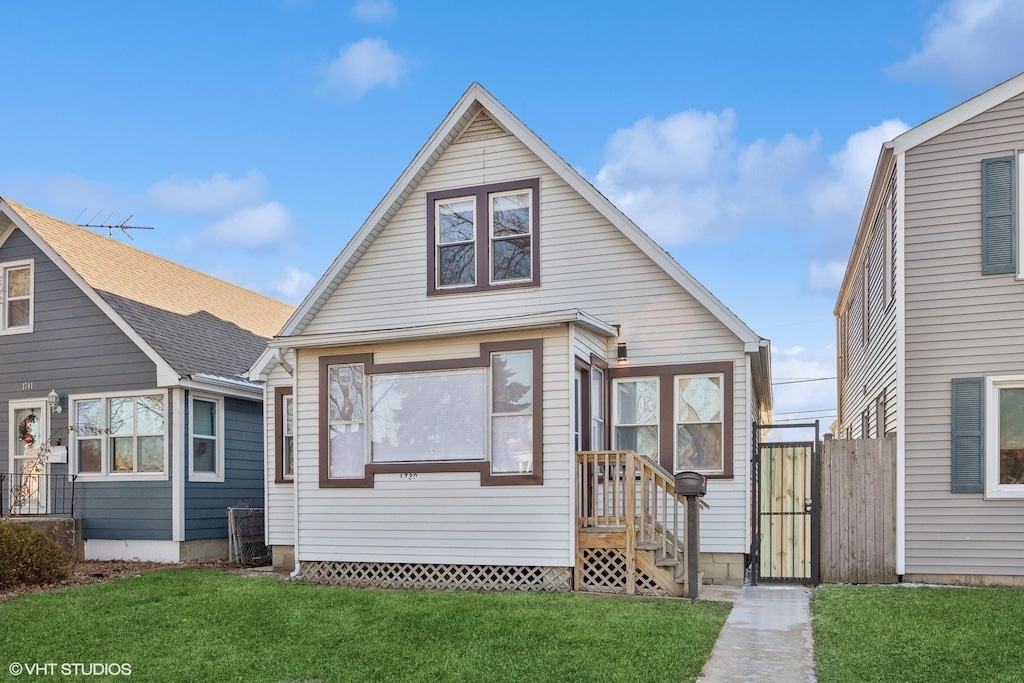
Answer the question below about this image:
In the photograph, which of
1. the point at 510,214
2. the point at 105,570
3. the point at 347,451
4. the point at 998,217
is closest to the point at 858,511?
the point at 998,217

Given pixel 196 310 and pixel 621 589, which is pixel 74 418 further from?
pixel 621 589

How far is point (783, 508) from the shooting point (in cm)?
1214

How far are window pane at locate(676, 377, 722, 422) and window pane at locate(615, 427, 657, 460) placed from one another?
49 cm

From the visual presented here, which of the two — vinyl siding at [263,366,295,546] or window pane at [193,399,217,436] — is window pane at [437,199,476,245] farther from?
window pane at [193,399,217,436]

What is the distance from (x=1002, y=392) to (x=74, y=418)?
14.5 metres

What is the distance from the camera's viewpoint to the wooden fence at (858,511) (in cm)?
1096

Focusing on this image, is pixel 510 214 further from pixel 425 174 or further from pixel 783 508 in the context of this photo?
pixel 783 508

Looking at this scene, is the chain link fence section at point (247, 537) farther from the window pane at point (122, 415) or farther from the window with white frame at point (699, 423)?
the window with white frame at point (699, 423)

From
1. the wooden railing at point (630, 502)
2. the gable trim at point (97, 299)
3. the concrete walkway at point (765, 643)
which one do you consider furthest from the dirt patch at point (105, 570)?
the concrete walkway at point (765, 643)

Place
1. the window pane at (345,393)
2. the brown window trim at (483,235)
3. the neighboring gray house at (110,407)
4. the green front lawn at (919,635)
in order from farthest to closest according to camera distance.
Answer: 1. the neighboring gray house at (110,407)
2. the brown window trim at (483,235)
3. the window pane at (345,393)
4. the green front lawn at (919,635)

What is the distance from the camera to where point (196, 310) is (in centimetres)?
1817

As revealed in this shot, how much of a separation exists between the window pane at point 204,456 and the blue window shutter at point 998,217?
40.8 ft

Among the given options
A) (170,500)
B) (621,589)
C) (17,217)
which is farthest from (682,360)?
(17,217)

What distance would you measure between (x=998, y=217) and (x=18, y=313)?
1607 centimetres
